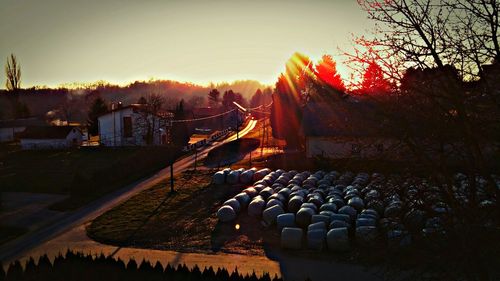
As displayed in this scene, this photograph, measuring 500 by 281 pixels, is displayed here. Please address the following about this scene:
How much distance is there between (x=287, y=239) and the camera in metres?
23.9

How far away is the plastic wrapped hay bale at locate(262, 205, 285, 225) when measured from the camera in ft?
91.9

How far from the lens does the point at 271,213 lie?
28109mm

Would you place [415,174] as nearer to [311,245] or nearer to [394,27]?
[394,27]

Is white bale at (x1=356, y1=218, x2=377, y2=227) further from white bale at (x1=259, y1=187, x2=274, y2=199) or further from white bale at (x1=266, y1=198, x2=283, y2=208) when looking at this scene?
white bale at (x1=259, y1=187, x2=274, y2=199)

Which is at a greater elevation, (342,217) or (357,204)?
(357,204)

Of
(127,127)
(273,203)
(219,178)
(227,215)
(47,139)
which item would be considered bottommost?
(227,215)

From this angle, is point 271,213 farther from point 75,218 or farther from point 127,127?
point 127,127

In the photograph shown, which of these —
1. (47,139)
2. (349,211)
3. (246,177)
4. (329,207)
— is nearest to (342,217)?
(349,211)

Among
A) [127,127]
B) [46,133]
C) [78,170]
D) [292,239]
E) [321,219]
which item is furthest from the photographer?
[46,133]

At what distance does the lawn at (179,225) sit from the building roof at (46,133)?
38.6 m

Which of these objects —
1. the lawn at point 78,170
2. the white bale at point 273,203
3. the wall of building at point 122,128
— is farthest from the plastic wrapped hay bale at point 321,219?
the wall of building at point 122,128

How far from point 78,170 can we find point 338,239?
38.6 metres

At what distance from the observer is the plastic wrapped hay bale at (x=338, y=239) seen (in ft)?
74.5

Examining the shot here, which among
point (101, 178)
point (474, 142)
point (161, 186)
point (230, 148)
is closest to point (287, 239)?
point (474, 142)
